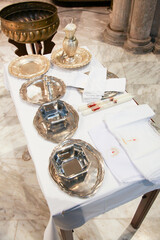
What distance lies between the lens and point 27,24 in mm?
1688

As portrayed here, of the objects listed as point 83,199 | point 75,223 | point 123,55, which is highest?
point 83,199

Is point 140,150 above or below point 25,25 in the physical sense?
below

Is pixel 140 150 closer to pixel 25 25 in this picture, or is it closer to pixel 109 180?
pixel 109 180

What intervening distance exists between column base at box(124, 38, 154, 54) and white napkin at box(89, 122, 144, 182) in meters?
2.31

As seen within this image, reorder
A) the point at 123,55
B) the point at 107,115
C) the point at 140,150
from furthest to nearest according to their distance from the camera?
the point at 123,55 → the point at 107,115 → the point at 140,150

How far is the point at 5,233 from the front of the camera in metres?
1.51

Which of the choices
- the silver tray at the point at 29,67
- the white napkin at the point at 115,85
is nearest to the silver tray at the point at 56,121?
the white napkin at the point at 115,85

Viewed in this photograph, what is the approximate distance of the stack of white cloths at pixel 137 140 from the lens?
0.94 m

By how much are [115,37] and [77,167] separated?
2786 mm

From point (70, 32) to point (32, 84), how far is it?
44cm

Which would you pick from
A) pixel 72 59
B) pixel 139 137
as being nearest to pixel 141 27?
pixel 72 59

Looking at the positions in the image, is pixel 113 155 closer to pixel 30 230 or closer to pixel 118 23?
pixel 30 230

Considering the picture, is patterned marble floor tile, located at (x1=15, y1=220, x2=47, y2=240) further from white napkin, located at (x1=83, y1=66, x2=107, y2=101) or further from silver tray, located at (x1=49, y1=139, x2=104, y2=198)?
white napkin, located at (x1=83, y1=66, x2=107, y2=101)

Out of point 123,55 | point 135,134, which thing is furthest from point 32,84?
point 123,55
